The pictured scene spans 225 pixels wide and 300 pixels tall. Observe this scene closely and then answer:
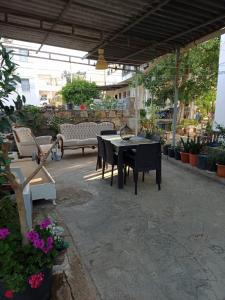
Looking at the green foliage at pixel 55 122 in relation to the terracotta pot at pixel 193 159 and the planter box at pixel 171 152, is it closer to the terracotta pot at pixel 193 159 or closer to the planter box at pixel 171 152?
the planter box at pixel 171 152

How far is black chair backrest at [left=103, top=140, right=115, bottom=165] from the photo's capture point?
418cm

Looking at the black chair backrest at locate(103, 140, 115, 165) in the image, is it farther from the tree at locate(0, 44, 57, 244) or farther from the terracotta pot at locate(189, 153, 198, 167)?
the tree at locate(0, 44, 57, 244)

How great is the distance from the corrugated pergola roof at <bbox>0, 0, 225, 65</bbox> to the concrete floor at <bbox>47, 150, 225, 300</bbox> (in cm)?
295

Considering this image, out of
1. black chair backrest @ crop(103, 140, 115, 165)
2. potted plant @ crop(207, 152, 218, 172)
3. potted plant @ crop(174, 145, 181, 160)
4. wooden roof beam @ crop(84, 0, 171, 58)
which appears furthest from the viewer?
potted plant @ crop(174, 145, 181, 160)

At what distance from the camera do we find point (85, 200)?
3553 mm

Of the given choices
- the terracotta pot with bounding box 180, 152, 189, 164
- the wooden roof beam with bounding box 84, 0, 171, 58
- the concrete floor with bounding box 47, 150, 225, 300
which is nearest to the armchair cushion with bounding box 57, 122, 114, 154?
the concrete floor with bounding box 47, 150, 225, 300

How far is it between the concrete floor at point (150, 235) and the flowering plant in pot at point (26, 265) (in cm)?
54

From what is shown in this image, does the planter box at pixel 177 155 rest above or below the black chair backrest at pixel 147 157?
below

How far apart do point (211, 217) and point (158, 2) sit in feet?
10.5

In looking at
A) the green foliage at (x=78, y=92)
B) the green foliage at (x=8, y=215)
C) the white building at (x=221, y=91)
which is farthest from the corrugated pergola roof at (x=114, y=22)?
the green foliage at (x=78, y=92)

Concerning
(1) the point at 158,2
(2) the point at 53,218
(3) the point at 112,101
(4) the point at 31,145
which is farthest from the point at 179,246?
(3) the point at 112,101

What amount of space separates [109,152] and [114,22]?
252 centimetres

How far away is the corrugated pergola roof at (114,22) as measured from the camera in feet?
12.1

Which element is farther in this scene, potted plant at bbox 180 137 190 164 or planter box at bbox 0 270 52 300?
potted plant at bbox 180 137 190 164
